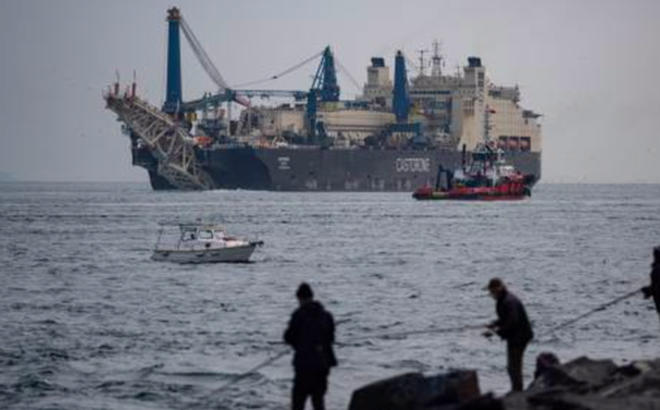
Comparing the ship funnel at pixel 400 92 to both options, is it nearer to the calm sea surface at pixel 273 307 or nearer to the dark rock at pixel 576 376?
the calm sea surface at pixel 273 307

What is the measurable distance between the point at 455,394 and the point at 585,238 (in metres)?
57.2

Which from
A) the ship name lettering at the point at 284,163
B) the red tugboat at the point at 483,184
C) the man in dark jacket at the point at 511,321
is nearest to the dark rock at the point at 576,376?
the man in dark jacket at the point at 511,321

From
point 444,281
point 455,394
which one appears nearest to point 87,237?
point 444,281

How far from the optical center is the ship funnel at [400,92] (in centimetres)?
17725

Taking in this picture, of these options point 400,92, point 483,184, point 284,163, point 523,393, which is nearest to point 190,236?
point 523,393

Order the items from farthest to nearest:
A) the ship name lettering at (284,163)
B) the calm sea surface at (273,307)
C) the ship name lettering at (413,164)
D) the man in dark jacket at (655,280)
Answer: the ship name lettering at (413,164)
the ship name lettering at (284,163)
the calm sea surface at (273,307)
the man in dark jacket at (655,280)

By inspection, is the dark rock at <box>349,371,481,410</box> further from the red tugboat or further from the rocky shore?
the red tugboat

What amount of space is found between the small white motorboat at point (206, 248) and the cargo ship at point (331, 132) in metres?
91.6

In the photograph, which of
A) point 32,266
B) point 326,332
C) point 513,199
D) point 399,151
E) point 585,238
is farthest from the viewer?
point 399,151

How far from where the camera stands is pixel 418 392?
1578cm

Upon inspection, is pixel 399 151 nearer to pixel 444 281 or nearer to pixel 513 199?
pixel 513 199

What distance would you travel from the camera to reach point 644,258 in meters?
55.5

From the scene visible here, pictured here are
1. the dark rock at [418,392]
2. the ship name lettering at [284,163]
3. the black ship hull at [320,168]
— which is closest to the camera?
the dark rock at [418,392]

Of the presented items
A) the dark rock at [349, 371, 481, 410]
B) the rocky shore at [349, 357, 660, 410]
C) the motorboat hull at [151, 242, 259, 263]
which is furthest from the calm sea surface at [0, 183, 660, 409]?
the dark rock at [349, 371, 481, 410]
